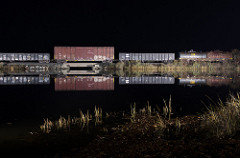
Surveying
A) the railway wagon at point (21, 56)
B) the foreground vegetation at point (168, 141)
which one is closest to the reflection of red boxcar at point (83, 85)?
the foreground vegetation at point (168, 141)

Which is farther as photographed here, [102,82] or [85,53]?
[85,53]

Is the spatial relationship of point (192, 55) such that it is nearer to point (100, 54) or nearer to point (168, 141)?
point (100, 54)

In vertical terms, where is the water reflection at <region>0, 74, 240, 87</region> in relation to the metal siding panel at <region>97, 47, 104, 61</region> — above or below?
below

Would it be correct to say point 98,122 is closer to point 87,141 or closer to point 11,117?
point 87,141

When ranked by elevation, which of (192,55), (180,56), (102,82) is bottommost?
(102,82)

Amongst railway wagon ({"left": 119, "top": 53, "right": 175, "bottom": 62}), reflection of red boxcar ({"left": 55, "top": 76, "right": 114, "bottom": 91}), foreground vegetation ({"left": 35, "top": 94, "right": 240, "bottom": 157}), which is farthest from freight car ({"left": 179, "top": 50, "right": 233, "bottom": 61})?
foreground vegetation ({"left": 35, "top": 94, "right": 240, "bottom": 157})

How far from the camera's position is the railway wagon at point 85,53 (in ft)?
222

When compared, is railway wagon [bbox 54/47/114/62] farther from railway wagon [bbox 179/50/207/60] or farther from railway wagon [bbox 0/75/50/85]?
railway wagon [bbox 0/75/50/85]

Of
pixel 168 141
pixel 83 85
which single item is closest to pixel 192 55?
pixel 83 85

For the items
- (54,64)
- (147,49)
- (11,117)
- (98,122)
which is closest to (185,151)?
(98,122)

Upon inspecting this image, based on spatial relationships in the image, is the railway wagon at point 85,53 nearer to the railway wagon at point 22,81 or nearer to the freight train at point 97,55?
the freight train at point 97,55

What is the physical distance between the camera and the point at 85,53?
68938 mm

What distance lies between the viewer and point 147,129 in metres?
5.59

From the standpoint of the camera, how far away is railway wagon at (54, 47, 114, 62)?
67.7 metres
